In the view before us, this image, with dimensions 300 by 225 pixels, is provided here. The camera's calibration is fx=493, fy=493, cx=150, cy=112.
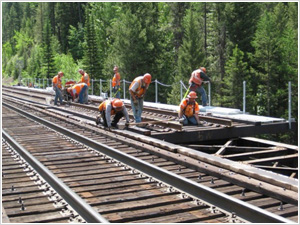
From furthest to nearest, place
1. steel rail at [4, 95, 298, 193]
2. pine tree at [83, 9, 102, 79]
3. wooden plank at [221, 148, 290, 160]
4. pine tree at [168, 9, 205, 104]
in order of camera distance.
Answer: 1. pine tree at [83, 9, 102, 79]
2. pine tree at [168, 9, 205, 104]
3. wooden plank at [221, 148, 290, 160]
4. steel rail at [4, 95, 298, 193]

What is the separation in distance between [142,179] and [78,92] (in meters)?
15.1

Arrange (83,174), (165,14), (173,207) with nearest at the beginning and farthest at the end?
(173,207), (83,174), (165,14)

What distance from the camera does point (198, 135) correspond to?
41.3 feet

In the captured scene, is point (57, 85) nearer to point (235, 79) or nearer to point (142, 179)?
point (142, 179)

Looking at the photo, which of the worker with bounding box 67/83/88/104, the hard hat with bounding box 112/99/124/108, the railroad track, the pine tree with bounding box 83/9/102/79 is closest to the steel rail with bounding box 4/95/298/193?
the railroad track

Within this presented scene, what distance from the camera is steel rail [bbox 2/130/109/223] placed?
592 cm

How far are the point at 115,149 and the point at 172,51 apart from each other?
5053cm

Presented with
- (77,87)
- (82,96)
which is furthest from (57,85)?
(82,96)

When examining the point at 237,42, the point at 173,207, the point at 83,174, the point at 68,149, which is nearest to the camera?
the point at 173,207

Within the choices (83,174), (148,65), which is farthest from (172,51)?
(83,174)

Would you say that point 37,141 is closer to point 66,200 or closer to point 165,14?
point 66,200

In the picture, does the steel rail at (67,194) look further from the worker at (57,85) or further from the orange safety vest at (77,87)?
the orange safety vest at (77,87)

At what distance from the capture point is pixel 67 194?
268 inches

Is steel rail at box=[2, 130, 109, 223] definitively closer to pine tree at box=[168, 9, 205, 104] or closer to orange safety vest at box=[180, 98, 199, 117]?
orange safety vest at box=[180, 98, 199, 117]
